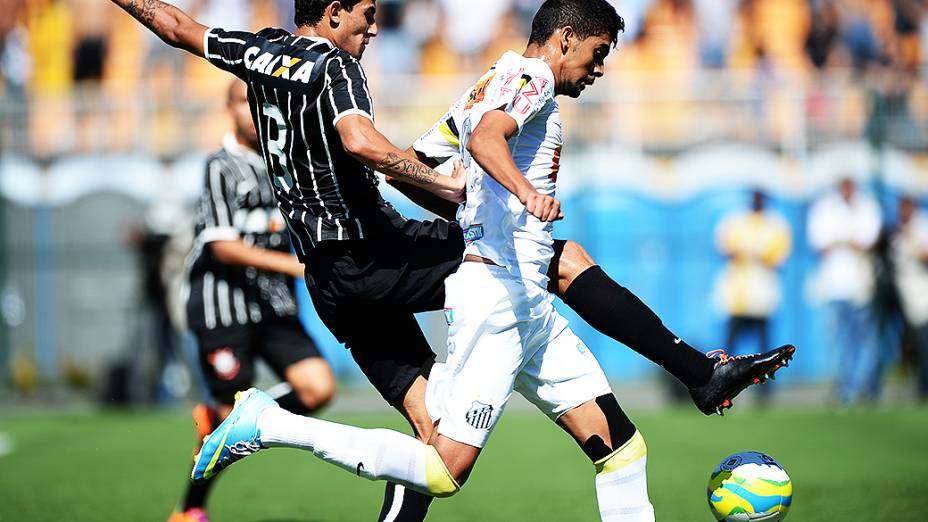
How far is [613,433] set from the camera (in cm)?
538

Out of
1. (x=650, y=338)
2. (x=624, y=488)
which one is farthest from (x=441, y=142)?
(x=624, y=488)

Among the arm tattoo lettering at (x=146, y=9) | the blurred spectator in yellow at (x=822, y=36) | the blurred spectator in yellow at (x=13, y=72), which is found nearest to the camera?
the arm tattoo lettering at (x=146, y=9)

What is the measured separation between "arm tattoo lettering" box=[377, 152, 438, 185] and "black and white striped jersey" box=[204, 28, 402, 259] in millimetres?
272

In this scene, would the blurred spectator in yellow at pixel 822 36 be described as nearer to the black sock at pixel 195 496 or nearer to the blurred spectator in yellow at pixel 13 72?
the blurred spectator in yellow at pixel 13 72

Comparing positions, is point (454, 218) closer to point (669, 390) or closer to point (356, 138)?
point (356, 138)

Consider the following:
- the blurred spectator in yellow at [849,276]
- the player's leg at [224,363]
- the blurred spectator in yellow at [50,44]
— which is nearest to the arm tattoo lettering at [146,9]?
the player's leg at [224,363]

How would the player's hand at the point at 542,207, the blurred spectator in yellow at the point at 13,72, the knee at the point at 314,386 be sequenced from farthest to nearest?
the blurred spectator in yellow at the point at 13,72 < the knee at the point at 314,386 < the player's hand at the point at 542,207

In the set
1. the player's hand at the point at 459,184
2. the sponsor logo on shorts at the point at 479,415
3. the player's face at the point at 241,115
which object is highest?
the player's face at the point at 241,115

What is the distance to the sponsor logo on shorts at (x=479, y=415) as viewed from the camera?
4.96m

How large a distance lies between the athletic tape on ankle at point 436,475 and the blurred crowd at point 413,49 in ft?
39.9

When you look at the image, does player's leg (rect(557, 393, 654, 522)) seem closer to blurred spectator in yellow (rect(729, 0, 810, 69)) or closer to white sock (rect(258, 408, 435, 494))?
white sock (rect(258, 408, 435, 494))

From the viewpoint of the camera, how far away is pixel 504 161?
452cm

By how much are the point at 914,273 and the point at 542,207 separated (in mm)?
12501

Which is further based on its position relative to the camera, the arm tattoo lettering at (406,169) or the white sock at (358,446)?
the white sock at (358,446)
